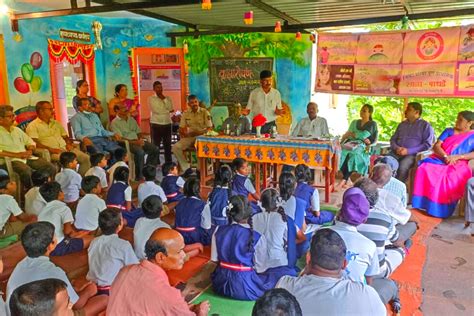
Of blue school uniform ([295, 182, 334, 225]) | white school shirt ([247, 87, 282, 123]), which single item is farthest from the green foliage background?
blue school uniform ([295, 182, 334, 225])

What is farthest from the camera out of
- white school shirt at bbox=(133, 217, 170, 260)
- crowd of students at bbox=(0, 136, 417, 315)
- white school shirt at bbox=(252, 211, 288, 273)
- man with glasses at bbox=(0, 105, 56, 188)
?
man with glasses at bbox=(0, 105, 56, 188)

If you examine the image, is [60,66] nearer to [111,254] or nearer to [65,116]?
[65,116]

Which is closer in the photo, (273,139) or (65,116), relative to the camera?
(273,139)

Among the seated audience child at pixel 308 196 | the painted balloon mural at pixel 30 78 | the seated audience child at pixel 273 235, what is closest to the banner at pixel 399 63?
the seated audience child at pixel 308 196

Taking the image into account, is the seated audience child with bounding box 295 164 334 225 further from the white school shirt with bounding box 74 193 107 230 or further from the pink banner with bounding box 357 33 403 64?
the pink banner with bounding box 357 33 403 64

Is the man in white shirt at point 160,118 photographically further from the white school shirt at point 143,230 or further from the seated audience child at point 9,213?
the white school shirt at point 143,230

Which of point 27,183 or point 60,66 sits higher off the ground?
point 60,66

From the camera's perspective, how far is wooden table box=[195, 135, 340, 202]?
5.47 meters

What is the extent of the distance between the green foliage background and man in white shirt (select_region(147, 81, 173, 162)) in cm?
439

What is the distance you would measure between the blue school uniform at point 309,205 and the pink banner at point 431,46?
10.7 feet

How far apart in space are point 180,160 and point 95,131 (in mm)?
1502

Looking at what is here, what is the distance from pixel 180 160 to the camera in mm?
7164

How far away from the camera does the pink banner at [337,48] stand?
7.09 m

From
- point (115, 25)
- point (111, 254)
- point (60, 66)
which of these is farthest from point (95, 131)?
point (111, 254)
